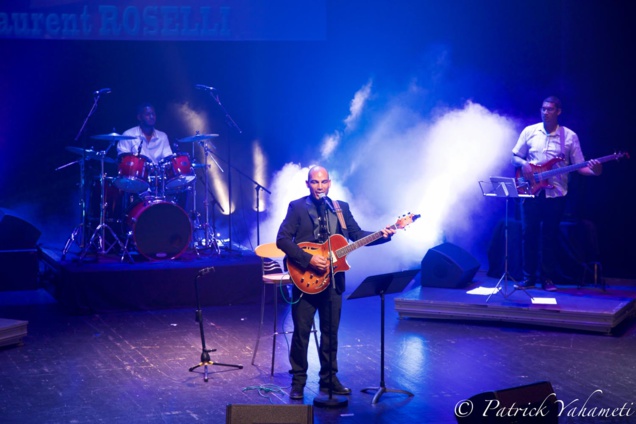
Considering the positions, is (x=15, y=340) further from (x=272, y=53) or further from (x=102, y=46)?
(x=272, y=53)

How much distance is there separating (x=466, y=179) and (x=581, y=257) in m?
2.28

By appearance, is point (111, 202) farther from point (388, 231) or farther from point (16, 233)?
point (388, 231)

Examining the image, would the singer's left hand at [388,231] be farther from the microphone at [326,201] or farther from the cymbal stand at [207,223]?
the cymbal stand at [207,223]

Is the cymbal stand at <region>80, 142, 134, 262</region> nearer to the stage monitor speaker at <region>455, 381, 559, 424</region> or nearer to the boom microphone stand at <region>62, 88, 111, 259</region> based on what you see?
the boom microphone stand at <region>62, 88, 111, 259</region>

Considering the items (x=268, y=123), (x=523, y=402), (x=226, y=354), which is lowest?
(x=226, y=354)

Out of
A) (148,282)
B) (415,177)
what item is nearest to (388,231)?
(148,282)

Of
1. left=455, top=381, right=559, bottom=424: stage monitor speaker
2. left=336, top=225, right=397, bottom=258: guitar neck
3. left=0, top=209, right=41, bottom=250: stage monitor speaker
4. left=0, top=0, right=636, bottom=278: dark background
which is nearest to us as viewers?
left=455, top=381, right=559, bottom=424: stage monitor speaker

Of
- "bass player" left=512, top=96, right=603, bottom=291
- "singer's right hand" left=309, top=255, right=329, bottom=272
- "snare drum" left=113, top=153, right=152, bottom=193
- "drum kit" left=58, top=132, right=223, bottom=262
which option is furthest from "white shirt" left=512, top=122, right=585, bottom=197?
"snare drum" left=113, top=153, right=152, bottom=193

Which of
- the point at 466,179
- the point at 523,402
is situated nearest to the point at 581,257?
the point at 466,179

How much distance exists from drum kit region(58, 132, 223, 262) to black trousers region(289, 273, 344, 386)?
183 inches

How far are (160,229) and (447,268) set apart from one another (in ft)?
13.1

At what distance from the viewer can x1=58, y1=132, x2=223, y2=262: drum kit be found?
1100 cm

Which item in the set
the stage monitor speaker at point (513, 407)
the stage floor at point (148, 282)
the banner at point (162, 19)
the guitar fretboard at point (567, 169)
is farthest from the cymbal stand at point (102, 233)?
the stage monitor speaker at point (513, 407)

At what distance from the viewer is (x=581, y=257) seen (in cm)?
1116
